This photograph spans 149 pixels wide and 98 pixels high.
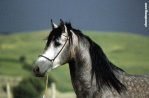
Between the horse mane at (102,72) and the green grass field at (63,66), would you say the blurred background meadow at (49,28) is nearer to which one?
the green grass field at (63,66)

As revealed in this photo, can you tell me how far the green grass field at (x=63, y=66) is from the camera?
26.6 ft

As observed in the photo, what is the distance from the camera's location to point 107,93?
364 cm

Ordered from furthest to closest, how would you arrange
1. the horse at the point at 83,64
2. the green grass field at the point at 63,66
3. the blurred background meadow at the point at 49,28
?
the green grass field at the point at 63,66 → the blurred background meadow at the point at 49,28 → the horse at the point at 83,64

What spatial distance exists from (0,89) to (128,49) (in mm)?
2670

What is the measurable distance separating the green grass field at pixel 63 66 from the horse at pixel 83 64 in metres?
4.29

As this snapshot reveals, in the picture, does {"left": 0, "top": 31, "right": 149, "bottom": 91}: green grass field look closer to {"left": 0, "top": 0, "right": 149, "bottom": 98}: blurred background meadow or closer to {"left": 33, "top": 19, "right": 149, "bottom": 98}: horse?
{"left": 0, "top": 0, "right": 149, "bottom": 98}: blurred background meadow

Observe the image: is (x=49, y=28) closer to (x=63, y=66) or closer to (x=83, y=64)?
(x=63, y=66)

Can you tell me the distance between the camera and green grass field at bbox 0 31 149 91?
8109mm

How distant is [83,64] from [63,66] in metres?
4.57

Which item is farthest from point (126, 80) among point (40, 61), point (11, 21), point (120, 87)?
point (11, 21)

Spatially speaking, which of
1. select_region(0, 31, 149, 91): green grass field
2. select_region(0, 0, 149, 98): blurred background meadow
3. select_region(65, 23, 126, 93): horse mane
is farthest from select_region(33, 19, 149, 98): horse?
select_region(0, 31, 149, 91): green grass field

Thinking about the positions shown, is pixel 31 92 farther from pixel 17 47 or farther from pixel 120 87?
pixel 120 87

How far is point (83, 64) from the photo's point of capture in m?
3.67

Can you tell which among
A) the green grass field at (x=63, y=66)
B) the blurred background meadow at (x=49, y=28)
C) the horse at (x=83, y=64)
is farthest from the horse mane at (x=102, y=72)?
the green grass field at (x=63, y=66)
